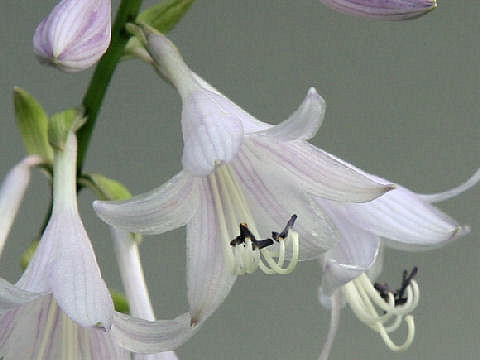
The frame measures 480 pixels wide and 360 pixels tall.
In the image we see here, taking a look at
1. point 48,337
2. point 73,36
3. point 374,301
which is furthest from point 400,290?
point 73,36

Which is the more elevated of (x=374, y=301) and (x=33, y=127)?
(x=33, y=127)

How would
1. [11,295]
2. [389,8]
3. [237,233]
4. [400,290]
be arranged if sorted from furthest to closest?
[400,290]
[237,233]
[389,8]
[11,295]

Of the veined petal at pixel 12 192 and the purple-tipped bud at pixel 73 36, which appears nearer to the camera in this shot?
the purple-tipped bud at pixel 73 36

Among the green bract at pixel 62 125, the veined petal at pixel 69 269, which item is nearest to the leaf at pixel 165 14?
the green bract at pixel 62 125

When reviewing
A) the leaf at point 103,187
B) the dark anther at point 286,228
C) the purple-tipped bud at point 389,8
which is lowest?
the dark anther at point 286,228

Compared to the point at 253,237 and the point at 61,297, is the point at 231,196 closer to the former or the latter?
the point at 253,237

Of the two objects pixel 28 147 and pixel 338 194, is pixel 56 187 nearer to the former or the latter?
pixel 28 147

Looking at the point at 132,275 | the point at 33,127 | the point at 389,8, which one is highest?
the point at 389,8

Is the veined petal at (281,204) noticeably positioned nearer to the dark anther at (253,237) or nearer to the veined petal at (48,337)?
the dark anther at (253,237)
